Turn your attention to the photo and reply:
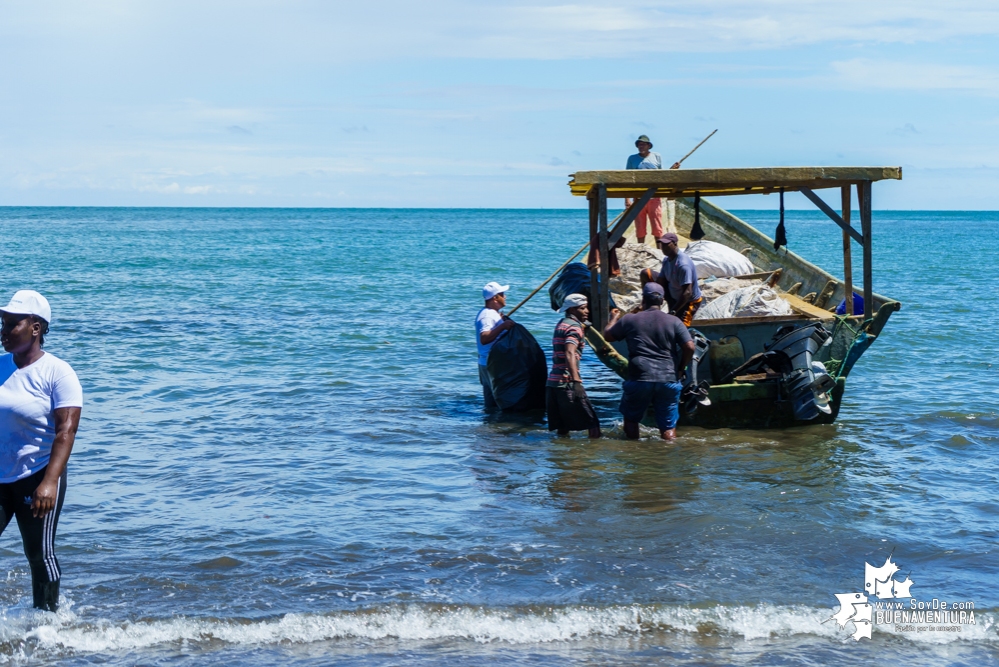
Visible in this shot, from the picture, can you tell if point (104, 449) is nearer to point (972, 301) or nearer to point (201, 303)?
point (201, 303)

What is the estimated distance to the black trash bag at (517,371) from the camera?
34.0 ft

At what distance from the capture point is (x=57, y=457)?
4.63m

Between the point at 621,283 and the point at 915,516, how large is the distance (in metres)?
4.92

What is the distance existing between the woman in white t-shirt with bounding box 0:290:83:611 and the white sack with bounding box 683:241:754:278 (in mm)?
7875

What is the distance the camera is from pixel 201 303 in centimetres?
2359

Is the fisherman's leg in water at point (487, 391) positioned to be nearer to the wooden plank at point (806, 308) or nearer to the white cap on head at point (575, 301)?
the white cap on head at point (575, 301)

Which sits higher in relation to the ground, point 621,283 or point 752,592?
point 621,283

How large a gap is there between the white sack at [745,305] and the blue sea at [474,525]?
49.1 inches

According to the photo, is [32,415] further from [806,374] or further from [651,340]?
[806,374]

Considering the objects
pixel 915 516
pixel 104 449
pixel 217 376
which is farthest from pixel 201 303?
pixel 915 516

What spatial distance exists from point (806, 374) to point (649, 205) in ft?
19.3

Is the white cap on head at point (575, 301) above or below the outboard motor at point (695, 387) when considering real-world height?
above

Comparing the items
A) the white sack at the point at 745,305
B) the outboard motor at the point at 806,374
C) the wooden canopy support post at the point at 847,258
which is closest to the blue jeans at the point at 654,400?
the outboard motor at the point at 806,374

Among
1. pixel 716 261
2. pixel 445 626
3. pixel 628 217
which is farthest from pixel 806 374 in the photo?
pixel 445 626
